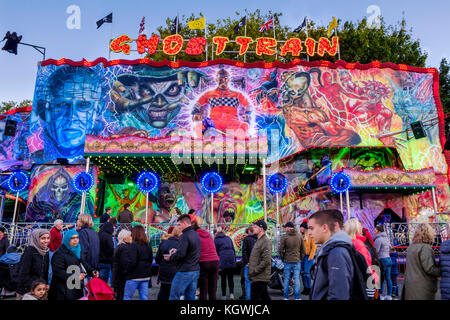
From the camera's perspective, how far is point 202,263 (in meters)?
6.63

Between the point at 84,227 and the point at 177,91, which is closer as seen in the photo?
the point at 84,227

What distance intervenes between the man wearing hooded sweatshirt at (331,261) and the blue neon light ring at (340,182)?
14.0 m

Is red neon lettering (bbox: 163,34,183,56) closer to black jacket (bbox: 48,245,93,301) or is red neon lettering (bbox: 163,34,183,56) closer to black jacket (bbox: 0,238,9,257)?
black jacket (bbox: 0,238,9,257)

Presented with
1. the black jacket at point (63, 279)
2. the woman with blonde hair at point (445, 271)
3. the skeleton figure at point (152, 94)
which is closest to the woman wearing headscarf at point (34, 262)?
the black jacket at point (63, 279)

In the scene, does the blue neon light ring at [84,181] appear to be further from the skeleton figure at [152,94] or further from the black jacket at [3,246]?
the black jacket at [3,246]

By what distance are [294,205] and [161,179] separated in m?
8.66

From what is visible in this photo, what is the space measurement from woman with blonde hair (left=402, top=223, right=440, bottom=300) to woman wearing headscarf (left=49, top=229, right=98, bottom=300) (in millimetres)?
4934

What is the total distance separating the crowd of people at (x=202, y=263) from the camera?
3209 millimetres

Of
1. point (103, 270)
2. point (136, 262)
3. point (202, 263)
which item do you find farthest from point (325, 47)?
point (136, 262)

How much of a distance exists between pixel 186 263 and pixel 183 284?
37 centimetres

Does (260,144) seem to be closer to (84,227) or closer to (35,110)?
(84,227)

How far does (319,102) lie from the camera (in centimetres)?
2209

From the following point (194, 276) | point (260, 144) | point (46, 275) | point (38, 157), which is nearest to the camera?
point (46, 275)

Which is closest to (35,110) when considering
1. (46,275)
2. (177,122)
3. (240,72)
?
(177,122)
